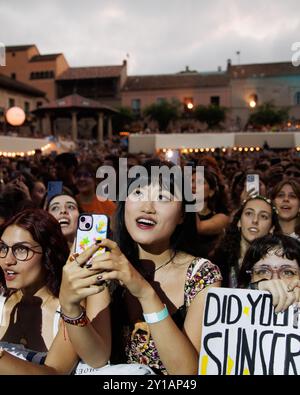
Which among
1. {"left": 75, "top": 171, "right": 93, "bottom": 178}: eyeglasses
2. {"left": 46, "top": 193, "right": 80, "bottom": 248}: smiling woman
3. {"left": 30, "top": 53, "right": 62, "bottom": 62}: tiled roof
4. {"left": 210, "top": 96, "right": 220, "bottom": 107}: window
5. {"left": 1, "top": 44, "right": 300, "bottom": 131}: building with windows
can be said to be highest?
{"left": 30, "top": 53, "right": 62, "bottom": 62}: tiled roof

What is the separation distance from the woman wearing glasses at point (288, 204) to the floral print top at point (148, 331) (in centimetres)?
202

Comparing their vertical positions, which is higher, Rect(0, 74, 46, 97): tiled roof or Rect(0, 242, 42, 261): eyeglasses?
Rect(0, 74, 46, 97): tiled roof

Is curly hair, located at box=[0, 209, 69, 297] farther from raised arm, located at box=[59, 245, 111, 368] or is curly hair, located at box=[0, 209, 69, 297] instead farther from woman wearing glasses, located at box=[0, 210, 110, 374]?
raised arm, located at box=[59, 245, 111, 368]

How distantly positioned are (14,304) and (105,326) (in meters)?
0.55

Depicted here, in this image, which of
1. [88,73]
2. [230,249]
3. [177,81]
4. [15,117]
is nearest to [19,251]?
[230,249]

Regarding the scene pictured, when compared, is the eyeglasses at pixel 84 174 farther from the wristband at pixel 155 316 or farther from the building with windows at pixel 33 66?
the building with windows at pixel 33 66

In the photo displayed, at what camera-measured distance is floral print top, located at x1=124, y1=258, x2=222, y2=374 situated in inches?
68.0

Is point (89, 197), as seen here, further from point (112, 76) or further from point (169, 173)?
point (112, 76)

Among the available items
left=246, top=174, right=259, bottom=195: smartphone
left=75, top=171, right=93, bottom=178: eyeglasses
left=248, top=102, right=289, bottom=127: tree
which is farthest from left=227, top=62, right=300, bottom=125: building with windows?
left=75, top=171, right=93, bottom=178: eyeglasses

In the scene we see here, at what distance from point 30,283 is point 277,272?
1141 millimetres

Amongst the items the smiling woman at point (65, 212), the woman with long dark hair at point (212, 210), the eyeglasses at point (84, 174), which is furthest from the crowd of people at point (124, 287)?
the eyeglasses at point (84, 174)

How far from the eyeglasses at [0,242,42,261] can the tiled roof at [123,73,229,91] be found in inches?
1795

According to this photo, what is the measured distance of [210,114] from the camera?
140 feet

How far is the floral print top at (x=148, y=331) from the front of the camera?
173 centimetres
